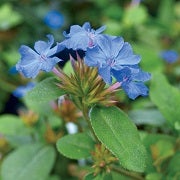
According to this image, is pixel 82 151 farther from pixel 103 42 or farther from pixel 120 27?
pixel 120 27

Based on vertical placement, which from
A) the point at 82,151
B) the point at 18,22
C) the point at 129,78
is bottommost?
the point at 18,22

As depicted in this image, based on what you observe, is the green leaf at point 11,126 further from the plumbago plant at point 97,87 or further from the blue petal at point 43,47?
the blue petal at point 43,47

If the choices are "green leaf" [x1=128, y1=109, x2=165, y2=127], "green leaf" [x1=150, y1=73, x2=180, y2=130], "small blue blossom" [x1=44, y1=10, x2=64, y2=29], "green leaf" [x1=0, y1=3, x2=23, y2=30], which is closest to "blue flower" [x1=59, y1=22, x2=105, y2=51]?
"green leaf" [x1=150, y1=73, x2=180, y2=130]

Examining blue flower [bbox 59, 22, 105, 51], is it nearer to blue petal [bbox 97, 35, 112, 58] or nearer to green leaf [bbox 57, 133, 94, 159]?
blue petal [bbox 97, 35, 112, 58]

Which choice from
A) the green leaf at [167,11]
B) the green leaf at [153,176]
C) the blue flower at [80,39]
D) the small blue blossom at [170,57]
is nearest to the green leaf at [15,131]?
the green leaf at [153,176]

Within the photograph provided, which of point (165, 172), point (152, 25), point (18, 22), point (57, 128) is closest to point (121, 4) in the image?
point (152, 25)

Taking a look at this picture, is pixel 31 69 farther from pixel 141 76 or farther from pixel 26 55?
pixel 141 76
